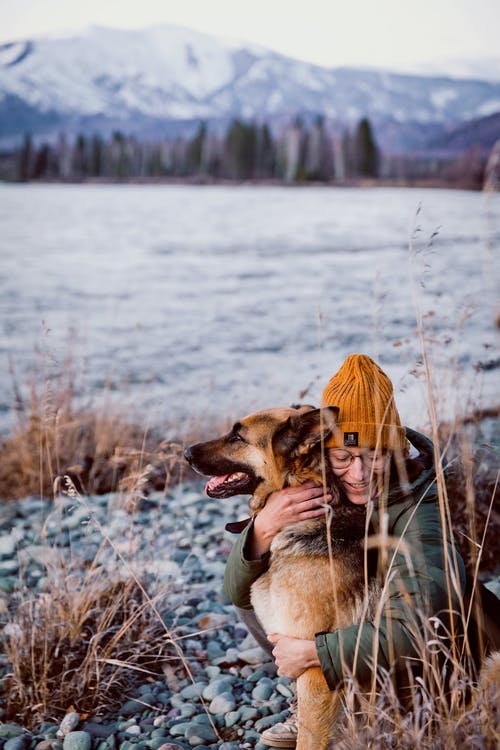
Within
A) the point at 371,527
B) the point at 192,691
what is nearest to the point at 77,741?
the point at 192,691

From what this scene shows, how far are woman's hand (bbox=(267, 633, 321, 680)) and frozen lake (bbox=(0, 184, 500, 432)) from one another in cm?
129

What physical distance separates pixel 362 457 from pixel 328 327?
11497 millimetres

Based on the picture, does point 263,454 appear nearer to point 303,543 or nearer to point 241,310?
point 303,543

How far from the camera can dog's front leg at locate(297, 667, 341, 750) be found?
2.75 metres

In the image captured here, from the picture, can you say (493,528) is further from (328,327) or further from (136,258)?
(136,258)

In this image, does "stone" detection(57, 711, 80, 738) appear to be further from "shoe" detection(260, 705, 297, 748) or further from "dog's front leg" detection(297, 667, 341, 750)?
"dog's front leg" detection(297, 667, 341, 750)

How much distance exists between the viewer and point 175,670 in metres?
3.92

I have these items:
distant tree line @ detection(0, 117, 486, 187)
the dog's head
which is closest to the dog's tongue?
the dog's head

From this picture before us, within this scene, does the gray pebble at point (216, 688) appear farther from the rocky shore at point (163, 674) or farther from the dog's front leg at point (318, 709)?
the dog's front leg at point (318, 709)

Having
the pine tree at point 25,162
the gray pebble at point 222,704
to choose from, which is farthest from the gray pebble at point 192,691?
the pine tree at point 25,162

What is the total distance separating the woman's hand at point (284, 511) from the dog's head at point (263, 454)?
0.21ft

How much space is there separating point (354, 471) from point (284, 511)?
35 cm

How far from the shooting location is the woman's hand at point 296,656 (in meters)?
2.71

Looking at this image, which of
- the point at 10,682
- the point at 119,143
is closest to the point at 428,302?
the point at 10,682
